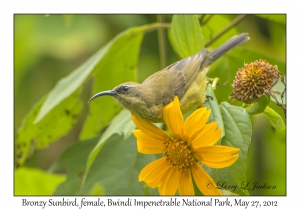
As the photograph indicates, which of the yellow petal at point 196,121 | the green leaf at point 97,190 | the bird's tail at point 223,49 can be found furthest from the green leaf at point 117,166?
the yellow petal at point 196,121

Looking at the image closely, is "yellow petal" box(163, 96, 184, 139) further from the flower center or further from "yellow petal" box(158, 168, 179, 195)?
"yellow petal" box(158, 168, 179, 195)

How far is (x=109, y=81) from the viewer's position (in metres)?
3.33

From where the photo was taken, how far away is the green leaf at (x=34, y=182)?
11.9 feet

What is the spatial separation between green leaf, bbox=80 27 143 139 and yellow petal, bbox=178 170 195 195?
119cm

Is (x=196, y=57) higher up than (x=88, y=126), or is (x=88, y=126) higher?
(x=196, y=57)

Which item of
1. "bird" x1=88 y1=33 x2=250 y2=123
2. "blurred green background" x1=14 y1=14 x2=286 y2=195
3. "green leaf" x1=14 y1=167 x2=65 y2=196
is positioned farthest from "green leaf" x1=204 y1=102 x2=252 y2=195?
"blurred green background" x1=14 y1=14 x2=286 y2=195

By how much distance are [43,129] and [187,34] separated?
4.56ft

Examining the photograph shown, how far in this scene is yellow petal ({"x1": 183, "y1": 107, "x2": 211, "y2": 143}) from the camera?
2.08 metres

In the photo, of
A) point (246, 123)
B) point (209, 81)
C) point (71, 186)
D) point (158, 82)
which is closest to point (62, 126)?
point (71, 186)

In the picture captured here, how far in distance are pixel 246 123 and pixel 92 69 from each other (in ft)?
4.41

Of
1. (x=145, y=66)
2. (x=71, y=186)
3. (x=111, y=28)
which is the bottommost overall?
(x=71, y=186)
